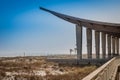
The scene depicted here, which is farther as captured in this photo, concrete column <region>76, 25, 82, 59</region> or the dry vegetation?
concrete column <region>76, 25, 82, 59</region>

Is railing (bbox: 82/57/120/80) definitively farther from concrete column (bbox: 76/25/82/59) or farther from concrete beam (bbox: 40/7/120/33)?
concrete column (bbox: 76/25/82/59)

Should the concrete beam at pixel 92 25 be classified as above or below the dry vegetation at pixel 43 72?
above

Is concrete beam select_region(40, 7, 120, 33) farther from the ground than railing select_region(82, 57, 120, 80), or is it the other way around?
concrete beam select_region(40, 7, 120, 33)

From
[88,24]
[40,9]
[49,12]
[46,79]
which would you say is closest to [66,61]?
[88,24]

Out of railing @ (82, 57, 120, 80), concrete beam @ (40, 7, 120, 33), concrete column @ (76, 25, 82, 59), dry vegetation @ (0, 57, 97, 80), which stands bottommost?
dry vegetation @ (0, 57, 97, 80)

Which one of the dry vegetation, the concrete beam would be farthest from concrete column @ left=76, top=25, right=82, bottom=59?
the dry vegetation

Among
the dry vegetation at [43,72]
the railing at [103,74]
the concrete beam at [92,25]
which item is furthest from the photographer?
the concrete beam at [92,25]

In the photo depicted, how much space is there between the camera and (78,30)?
218ft

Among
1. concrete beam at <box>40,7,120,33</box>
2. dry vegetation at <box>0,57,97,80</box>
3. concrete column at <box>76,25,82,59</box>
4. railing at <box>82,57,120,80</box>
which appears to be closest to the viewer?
railing at <box>82,57,120,80</box>

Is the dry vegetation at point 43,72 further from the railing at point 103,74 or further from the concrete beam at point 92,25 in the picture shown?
the concrete beam at point 92,25

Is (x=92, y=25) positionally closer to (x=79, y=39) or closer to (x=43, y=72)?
(x=79, y=39)

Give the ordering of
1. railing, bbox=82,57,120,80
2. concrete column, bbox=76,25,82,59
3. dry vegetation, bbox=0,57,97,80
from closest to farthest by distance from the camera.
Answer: railing, bbox=82,57,120,80, dry vegetation, bbox=0,57,97,80, concrete column, bbox=76,25,82,59

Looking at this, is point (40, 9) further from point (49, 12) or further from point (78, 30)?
point (78, 30)

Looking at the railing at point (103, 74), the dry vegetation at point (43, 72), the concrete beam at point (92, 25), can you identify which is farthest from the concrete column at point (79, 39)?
the railing at point (103, 74)
